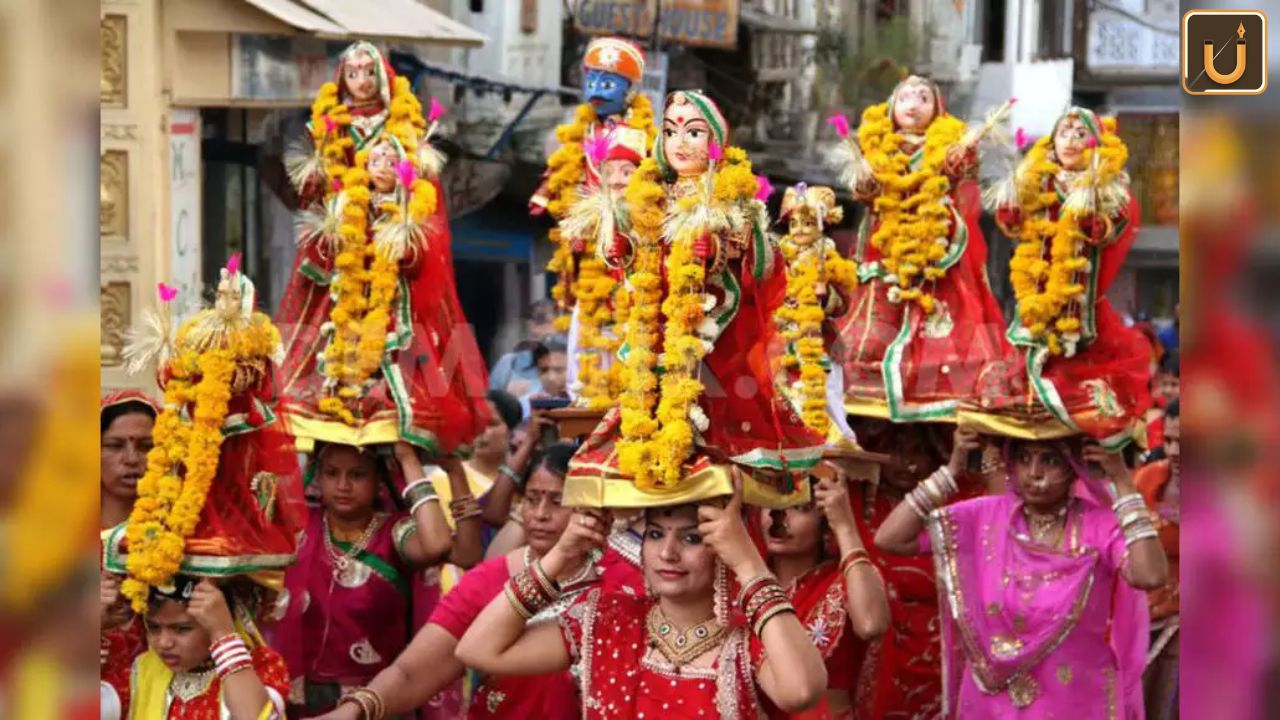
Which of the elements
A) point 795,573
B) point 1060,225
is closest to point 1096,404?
point 1060,225

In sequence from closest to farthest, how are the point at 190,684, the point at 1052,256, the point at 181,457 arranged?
the point at 190,684 → the point at 181,457 → the point at 1052,256

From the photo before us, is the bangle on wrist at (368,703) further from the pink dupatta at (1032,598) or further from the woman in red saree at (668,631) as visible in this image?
the pink dupatta at (1032,598)

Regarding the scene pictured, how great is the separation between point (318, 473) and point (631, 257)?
199 centimetres

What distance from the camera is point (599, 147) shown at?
6250mm

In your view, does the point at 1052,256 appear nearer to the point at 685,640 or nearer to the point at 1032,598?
the point at 1032,598

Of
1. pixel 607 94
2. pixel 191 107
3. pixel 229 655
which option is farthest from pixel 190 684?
pixel 191 107

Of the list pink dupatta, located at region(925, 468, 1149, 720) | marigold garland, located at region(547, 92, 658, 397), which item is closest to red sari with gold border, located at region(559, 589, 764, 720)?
marigold garland, located at region(547, 92, 658, 397)

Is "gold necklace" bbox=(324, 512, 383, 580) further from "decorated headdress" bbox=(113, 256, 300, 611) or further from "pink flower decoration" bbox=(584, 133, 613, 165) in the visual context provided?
"pink flower decoration" bbox=(584, 133, 613, 165)

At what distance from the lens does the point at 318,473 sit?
6.15 meters

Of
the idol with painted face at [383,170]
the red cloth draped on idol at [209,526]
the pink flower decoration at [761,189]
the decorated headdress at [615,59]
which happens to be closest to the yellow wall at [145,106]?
the idol with painted face at [383,170]

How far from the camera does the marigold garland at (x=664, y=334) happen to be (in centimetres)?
403

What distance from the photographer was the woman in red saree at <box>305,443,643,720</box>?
15.9ft

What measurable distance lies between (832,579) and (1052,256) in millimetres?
A: 1550

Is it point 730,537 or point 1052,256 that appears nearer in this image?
point 730,537
